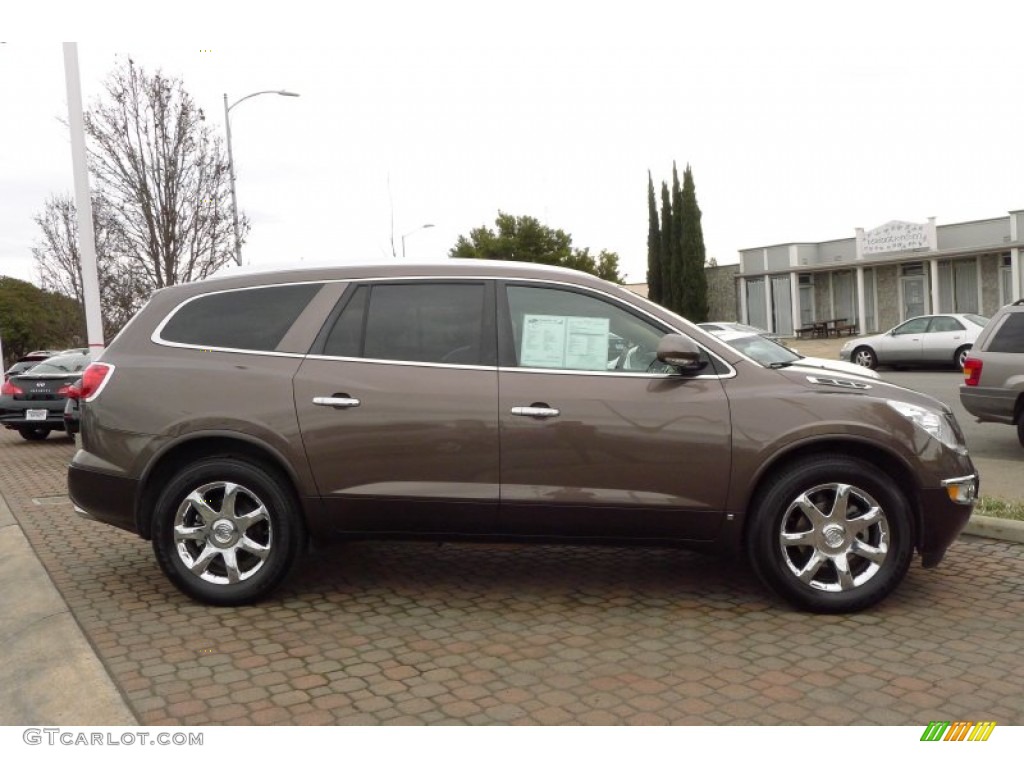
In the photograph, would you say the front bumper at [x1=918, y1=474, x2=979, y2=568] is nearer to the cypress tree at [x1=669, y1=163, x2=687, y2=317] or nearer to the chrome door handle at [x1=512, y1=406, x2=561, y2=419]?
the chrome door handle at [x1=512, y1=406, x2=561, y2=419]

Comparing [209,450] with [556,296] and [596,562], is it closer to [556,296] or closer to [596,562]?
[556,296]

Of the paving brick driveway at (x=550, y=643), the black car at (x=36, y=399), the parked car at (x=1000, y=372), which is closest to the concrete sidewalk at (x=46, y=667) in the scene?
the paving brick driveway at (x=550, y=643)

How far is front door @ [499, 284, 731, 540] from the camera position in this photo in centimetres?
467

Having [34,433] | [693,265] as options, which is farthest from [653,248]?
[34,433]

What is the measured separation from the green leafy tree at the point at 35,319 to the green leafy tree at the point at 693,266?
92.1ft

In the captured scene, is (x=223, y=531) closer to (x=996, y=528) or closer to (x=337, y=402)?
(x=337, y=402)

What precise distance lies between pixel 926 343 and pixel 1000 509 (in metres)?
17.7

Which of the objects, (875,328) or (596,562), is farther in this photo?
(875,328)

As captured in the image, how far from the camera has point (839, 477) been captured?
4625mm

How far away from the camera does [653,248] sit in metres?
44.4

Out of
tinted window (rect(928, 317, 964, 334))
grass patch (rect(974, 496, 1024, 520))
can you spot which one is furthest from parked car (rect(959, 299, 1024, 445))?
tinted window (rect(928, 317, 964, 334))
